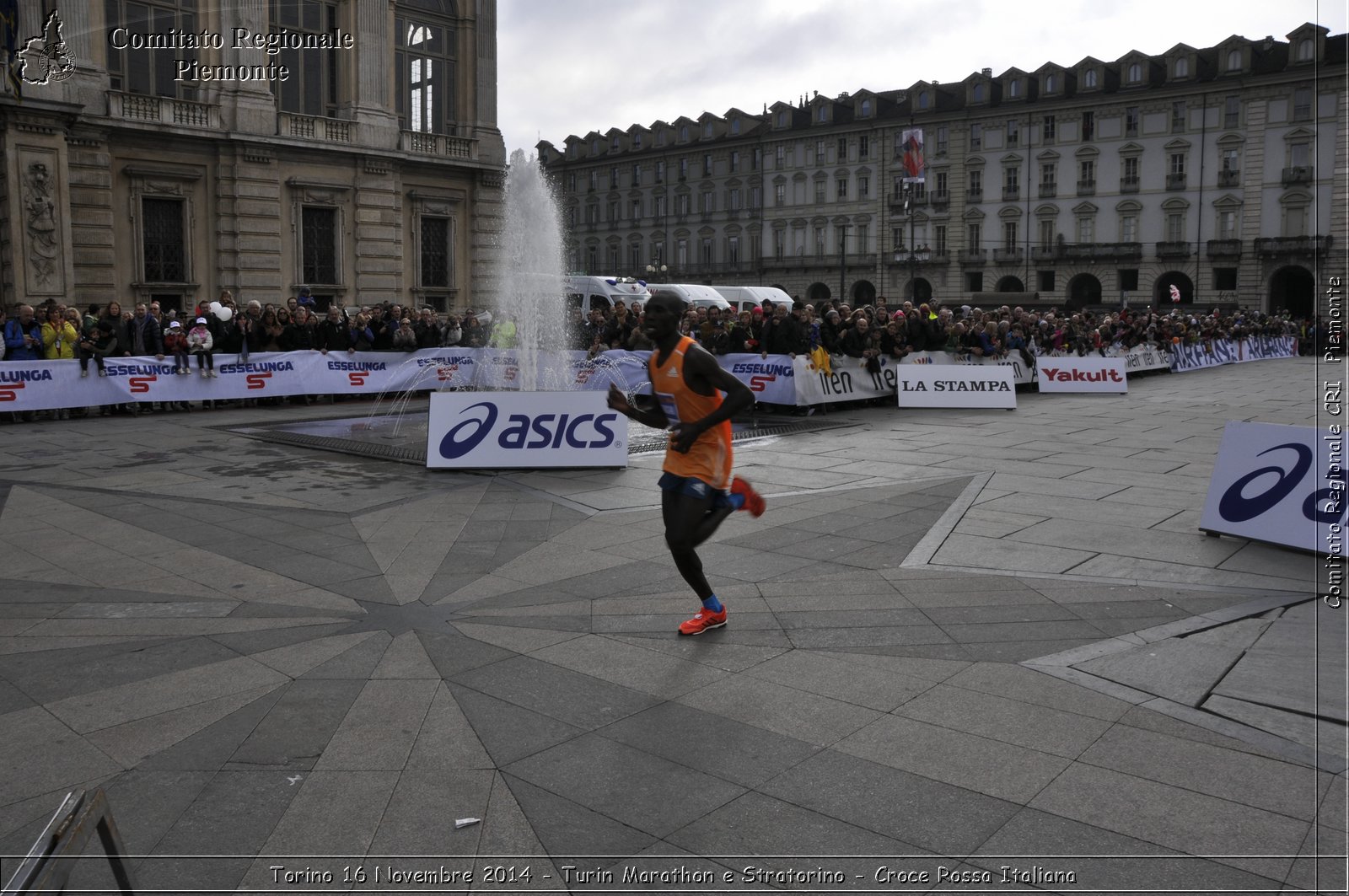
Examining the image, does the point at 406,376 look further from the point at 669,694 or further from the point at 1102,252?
the point at 1102,252

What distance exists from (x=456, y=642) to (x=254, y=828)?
2.29 m

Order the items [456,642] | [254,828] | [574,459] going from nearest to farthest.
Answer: [254,828] → [456,642] → [574,459]

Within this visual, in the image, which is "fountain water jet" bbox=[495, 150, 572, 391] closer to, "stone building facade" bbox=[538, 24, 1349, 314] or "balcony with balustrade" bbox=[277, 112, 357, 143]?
"balcony with balustrade" bbox=[277, 112, 357, 143]

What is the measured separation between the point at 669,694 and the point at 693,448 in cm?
159

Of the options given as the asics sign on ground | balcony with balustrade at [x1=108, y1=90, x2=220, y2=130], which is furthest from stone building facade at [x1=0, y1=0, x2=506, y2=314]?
the asics sign on ground

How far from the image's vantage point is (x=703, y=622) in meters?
6.51

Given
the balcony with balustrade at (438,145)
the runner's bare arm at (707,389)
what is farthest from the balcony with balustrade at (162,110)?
the runner's bare arm at (707,389)

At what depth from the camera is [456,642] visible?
637 cm

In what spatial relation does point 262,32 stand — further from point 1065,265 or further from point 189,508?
point 1065,265

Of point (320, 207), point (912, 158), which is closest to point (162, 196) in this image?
point (320, 207)

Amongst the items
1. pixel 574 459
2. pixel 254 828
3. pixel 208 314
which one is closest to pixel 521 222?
pixel 208 314

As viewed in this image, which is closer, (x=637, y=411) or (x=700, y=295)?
(x=637, y=411)

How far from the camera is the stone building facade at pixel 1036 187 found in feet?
230

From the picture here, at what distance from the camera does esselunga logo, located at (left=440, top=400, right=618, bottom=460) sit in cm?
1250
